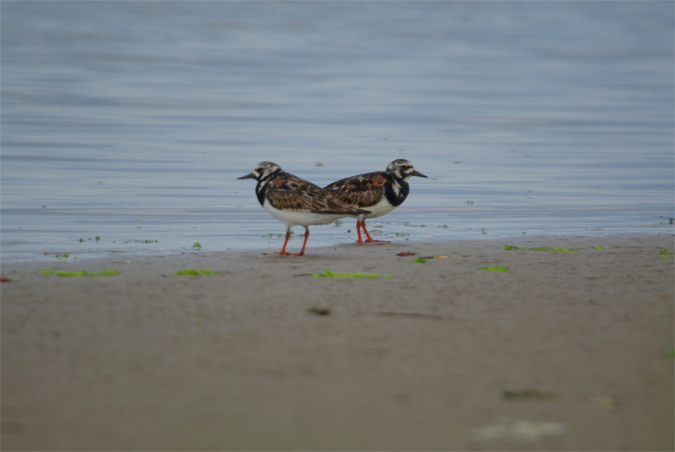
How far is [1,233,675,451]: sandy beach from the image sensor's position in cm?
385

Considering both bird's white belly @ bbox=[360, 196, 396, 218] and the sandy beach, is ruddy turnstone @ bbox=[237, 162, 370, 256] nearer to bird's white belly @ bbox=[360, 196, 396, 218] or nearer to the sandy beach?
bird's white belly @ bbox=[360, 196, 396, 218]

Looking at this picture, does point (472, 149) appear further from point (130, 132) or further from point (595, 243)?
point (595, 243)

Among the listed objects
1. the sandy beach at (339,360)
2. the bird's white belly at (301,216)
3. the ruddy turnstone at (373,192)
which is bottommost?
the sandy beach at (339,360)

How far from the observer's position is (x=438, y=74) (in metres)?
36.3

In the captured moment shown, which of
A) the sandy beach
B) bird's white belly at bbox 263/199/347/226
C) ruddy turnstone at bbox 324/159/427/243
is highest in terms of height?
ruddy turnstone at bbox 324/159/427/243

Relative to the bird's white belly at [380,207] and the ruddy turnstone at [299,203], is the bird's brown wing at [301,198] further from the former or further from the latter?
the bird's white belly at [380,207]

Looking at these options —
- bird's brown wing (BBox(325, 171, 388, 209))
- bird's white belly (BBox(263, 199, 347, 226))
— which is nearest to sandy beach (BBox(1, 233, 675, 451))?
bird's white belly (BBox(263, 199, 347, 226))

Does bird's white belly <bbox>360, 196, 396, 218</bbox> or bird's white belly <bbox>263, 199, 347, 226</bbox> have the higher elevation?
bird's white belly <bbox>360, 196, 396, 218</bbox>

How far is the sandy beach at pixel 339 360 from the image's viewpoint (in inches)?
151

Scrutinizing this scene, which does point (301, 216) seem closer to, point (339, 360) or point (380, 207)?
point (380, 207)

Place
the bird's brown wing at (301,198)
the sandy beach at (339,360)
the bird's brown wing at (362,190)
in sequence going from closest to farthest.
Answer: the sandy beach at (339,360) < the bird's brown wing at (301,198) < the bird's brown wing at (362,190)

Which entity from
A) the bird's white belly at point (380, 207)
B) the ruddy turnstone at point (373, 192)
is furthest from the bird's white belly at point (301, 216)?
the bird's white belly at point (380, 207)

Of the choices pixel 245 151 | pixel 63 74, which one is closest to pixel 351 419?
pixel 245 151

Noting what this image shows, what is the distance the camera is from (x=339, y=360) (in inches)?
184
